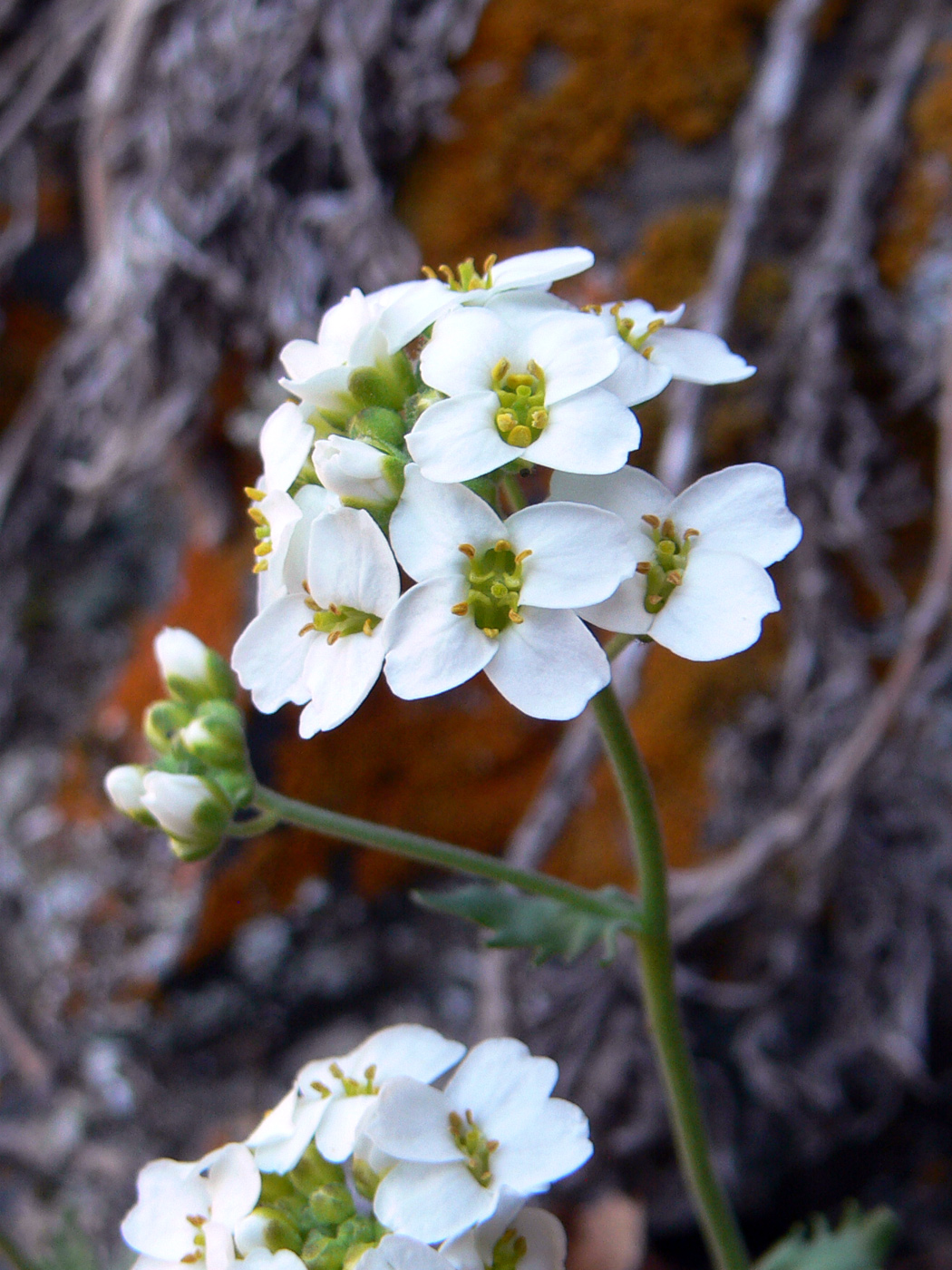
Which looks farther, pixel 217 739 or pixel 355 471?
pixel 217 739

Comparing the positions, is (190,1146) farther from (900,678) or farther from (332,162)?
(332,162)

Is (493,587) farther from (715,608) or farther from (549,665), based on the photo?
(715,608)

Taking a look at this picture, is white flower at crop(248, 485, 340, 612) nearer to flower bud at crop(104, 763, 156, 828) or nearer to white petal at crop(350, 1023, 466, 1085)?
flower bud at crop(104, 763, 156, 828)

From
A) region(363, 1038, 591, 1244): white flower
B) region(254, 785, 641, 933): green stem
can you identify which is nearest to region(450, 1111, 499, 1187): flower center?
region(363, 1038, 591, 1244): white flower

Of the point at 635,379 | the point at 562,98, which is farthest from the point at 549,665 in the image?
the point at 562,98

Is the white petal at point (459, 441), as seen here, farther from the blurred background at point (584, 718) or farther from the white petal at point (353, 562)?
the blurred background at point (584, 718)

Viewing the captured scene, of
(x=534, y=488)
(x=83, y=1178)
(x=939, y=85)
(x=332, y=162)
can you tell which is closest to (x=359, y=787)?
(x=534, y=488)
